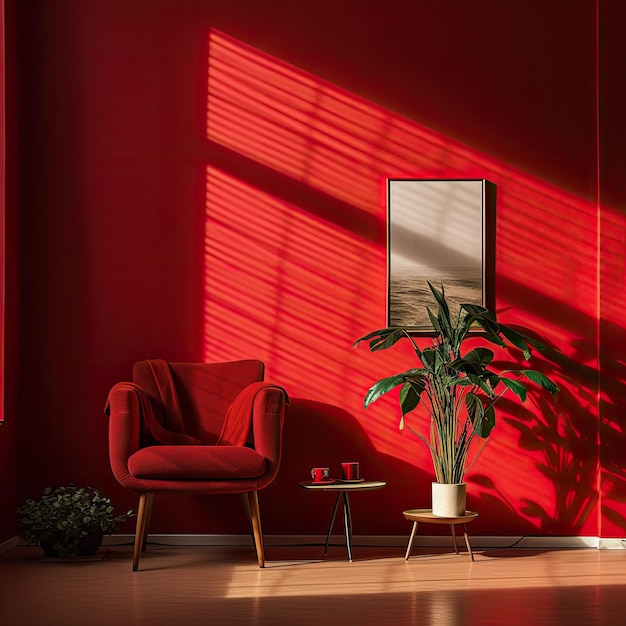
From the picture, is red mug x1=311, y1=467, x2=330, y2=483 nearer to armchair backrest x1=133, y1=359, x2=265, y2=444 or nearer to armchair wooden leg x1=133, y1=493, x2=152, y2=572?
armchair backrest x1=133, y1=359, x2=265, y2=444

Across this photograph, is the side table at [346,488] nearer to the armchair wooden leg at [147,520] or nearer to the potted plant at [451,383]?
the potted plant at [451,383]

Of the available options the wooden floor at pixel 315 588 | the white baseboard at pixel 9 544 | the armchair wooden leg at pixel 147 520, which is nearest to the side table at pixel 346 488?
the wooden floor at pixel 315 588

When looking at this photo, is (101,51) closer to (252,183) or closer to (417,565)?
(252,183)

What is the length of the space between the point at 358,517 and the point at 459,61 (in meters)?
2.30

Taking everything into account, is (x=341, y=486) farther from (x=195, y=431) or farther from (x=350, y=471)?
(x=195, y=431)

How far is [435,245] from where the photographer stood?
4.45 meters

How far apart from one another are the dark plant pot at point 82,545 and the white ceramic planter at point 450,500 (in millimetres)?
1503

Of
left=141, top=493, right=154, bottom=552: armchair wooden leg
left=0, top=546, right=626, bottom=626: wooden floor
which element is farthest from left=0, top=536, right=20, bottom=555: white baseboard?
left=141, top=493, right=154, bottom=552: armchair wooden leg

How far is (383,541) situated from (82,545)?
4.64ft

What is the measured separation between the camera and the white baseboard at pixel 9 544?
4113 millimetres

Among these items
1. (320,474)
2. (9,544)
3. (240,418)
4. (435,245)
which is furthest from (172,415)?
(435,245)

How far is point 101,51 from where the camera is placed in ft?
14.8

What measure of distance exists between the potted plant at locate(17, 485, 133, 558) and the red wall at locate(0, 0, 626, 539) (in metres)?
0.36

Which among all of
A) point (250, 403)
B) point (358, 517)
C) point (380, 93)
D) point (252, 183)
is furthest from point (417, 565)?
point (380, 93)
